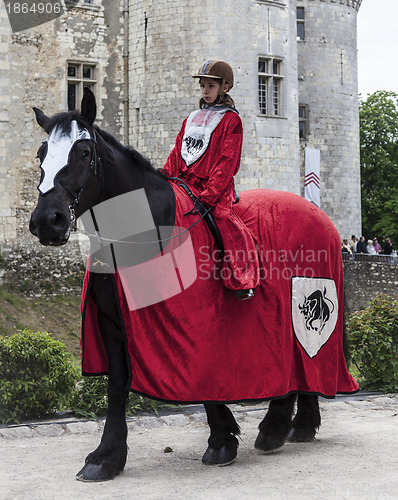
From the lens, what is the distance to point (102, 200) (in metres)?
5.60

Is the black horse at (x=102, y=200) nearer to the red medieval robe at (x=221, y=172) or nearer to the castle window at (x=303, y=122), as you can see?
the red medieval robe at (x=221, y=172)

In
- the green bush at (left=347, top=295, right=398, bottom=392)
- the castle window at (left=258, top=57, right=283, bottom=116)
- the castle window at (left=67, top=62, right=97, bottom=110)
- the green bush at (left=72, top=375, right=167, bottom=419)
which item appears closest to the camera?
the green bush at (left=72, top=375, right=167, bottom=419)

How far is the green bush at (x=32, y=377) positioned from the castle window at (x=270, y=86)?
1809 centimetres

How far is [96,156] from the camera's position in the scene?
18.0ft

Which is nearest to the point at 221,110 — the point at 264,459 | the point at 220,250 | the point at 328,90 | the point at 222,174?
the point at 222,174

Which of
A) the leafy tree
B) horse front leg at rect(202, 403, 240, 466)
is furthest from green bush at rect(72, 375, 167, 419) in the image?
the leafy tree

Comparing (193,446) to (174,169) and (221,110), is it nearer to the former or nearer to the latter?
(174,169)

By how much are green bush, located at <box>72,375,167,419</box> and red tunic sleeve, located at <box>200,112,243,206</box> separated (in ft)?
9.45

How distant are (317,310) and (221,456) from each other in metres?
1.64

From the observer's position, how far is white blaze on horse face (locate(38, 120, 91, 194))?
16.8ft

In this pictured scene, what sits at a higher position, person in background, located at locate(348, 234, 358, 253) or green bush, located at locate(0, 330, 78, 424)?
person in background, located at locate(348, 234, 358, 253)

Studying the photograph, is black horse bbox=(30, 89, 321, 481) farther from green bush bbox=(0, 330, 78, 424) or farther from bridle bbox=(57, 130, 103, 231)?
green bush bbox=(0, 330, 78, 424)

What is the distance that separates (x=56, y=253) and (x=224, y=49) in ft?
26.6

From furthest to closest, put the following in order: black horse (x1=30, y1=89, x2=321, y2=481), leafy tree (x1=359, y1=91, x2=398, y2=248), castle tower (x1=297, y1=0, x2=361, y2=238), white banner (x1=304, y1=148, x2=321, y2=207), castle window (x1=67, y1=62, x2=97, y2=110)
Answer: leafy tree (x1=359, y1=91, x2=398, y2=248) → castle tower (x1=297, y1=0, x2=361, y2=238) → white banner (x1=304, y1=148, x2=321, y2=207) → castle window (x1=67, y1=62, x2=97, y2=110) → black horse (x1=30, y1=89, x2=321, y2=481)
